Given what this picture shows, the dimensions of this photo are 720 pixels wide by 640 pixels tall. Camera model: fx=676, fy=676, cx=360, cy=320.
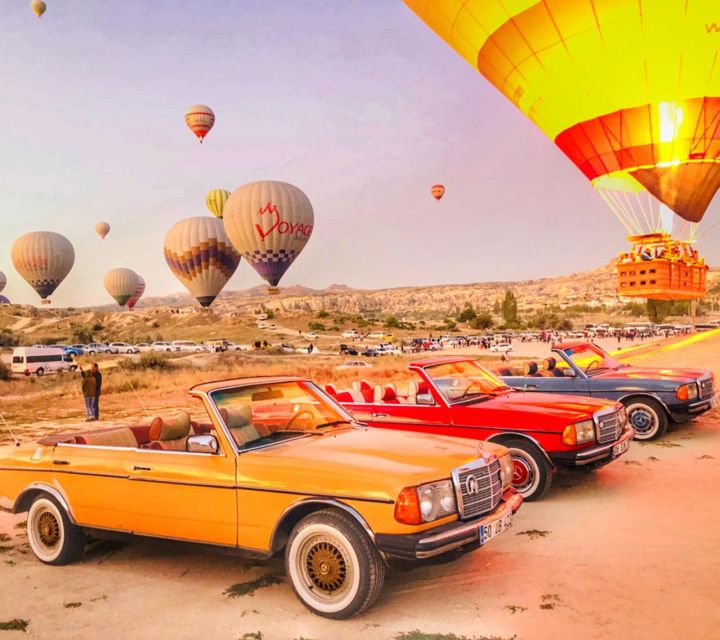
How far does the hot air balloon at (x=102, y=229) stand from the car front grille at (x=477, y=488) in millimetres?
108363

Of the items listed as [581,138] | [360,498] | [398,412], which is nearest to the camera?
[360,498]

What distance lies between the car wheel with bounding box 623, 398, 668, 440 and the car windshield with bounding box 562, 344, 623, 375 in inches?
29.4

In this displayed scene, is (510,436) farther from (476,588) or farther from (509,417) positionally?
(476,588)

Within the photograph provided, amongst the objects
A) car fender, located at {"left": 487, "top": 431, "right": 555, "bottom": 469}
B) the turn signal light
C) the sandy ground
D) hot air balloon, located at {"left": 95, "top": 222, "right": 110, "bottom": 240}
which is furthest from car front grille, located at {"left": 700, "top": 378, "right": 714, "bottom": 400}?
hot air balloon, located at {"left": 95, "top": 222, "right": 110, "bottom": 240}

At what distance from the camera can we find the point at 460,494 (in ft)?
15.1

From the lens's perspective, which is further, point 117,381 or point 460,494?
point 117,381

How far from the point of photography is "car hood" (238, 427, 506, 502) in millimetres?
4520

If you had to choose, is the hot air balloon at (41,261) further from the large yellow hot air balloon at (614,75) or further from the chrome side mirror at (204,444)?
the chrome side mirror at (204,444)

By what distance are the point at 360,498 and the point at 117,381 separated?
3099 centimetres

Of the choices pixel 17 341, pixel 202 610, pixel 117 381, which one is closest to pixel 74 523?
pixel 202 610

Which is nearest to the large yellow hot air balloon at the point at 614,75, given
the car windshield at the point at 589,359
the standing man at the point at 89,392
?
the car windshield at the point at 589,359

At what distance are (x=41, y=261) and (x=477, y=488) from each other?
92393 mm

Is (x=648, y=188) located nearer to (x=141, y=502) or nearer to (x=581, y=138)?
(x=581, y=138)

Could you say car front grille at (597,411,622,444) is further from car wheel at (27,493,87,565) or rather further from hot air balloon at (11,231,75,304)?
hot air balloon at (11,231,75,304)
